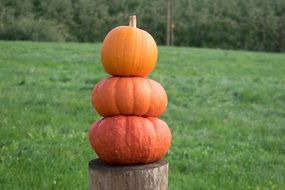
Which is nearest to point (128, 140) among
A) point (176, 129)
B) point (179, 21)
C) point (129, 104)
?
point (129, 104)

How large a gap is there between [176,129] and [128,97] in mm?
5465

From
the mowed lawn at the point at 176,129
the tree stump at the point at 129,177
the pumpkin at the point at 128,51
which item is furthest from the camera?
the mowed lawn at the point at 176,129

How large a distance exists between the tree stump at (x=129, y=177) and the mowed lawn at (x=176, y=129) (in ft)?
7.27

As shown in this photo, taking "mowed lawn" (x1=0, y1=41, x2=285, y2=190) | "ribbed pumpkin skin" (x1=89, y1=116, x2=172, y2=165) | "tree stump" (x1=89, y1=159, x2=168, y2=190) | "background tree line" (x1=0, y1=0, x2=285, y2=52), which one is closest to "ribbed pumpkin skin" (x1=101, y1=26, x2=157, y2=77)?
"ribbed pumpkin skin" (x1=89, y1=116, x2=172, y2=165)

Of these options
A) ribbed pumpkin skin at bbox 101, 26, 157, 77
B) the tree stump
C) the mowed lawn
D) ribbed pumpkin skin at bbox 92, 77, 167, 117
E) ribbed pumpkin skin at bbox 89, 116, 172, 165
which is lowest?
the mowed lawn

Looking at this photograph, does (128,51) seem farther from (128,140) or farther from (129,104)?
(128,140)

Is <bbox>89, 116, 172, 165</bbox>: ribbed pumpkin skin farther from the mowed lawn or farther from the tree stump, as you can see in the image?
the mowed lawn

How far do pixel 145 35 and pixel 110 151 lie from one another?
753mm

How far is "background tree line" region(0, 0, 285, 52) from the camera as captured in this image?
163 ft

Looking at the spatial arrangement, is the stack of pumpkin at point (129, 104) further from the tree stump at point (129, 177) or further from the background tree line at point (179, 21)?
the background tree line at point (179, 21)

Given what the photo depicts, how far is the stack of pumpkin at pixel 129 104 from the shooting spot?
3.47 m

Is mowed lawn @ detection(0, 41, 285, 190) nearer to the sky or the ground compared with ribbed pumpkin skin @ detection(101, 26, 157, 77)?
nearer to the ground

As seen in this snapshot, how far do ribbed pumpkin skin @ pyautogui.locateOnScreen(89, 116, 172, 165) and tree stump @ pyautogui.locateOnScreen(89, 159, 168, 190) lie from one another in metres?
0.07

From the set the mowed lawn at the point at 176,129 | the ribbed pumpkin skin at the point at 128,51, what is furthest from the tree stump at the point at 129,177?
the mowed lawn at the point at 176,129
